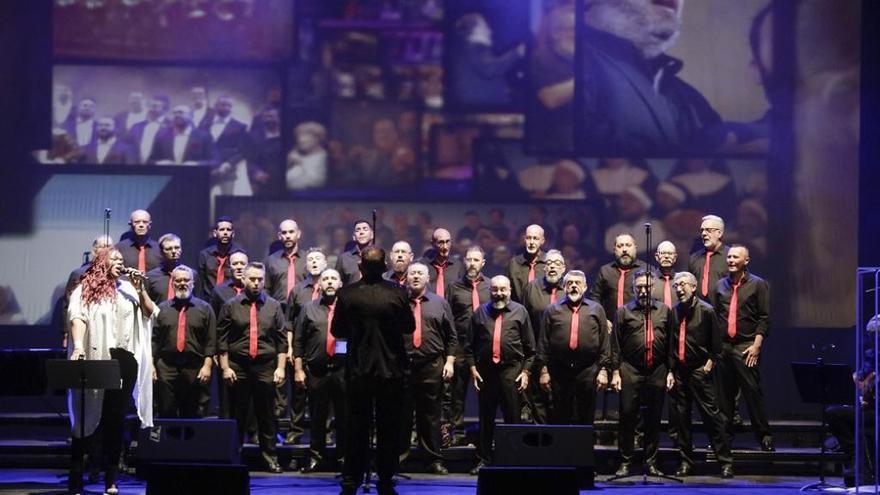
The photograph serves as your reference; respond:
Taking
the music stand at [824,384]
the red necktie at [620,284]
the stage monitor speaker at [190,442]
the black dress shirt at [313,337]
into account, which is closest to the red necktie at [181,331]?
the black dress shirt at [313,337]

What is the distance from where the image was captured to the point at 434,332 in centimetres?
1058

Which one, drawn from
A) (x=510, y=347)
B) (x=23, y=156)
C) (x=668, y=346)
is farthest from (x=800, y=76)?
(x=23, y=156)

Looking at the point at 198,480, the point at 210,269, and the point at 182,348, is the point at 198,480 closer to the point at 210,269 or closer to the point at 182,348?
the point at 182,348

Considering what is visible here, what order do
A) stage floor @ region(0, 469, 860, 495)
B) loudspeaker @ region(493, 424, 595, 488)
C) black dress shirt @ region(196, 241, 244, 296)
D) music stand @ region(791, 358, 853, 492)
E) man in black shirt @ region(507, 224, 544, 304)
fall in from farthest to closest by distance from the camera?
1. black dress shirt @ region(196, 241, 244, 296)
2. man in black shirt @ region(507, 224, 544, 304)
3. music stand @ region(791, 358, 853, 492)
4. stage floor @ region(0, 469, 860, 495)
5. loudspeaker @ region(493, 424, 595, 488)

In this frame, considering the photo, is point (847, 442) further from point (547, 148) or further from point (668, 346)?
point (547, 148)

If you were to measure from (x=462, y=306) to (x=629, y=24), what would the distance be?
320 centimetres

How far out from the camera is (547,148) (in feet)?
40.9

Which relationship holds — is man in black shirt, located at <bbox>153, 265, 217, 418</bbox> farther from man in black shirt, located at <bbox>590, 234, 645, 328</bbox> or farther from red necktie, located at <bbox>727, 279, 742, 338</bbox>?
red necktie, located at <bbox>727, 279, 742, 338</bbox>

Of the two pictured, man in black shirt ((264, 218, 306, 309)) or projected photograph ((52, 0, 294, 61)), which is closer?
man in black shirt ((264, 218, 306, 309))

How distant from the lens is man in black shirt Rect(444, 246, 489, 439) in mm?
11133

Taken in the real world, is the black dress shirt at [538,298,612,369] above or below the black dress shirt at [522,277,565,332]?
below

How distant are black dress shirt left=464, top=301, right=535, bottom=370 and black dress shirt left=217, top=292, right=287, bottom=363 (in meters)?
1.49

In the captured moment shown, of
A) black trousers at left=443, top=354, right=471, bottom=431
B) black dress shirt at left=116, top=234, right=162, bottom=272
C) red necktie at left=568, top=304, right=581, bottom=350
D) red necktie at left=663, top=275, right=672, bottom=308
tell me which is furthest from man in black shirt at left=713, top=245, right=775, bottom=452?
black dress shirt at left=116, top=234, right=162, bottom=272

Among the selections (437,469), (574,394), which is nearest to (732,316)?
(574,394)
